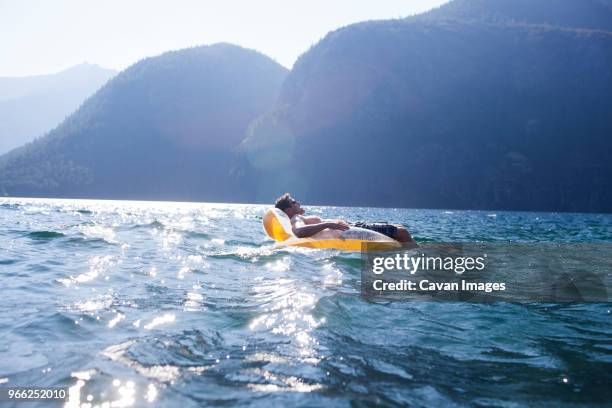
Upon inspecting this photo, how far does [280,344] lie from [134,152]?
185m

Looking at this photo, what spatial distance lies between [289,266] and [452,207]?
104297mm

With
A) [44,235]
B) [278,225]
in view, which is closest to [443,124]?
[278,225]

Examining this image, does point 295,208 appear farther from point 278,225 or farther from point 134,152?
point 134,152

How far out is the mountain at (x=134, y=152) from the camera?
15600 cm

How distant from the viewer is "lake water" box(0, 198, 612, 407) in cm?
347

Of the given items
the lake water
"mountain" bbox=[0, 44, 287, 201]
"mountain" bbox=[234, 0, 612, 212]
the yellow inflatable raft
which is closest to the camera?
the lake water

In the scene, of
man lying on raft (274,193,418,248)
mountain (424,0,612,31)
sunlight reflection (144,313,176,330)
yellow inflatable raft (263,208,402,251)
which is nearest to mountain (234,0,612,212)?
mountain (424,0,612,31)

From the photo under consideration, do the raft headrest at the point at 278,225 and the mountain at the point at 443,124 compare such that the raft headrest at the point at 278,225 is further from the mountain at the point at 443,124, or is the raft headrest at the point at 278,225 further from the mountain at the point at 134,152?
the mountain at the point at 134,152

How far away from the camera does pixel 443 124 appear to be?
118 meters

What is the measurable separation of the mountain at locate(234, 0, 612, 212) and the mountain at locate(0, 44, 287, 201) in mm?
30734

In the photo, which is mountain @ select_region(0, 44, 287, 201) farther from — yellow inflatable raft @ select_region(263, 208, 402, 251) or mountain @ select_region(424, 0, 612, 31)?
yellow inflatable raft @ select_region(263, 208, 402, 251)

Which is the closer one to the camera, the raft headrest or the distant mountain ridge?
the raft headrest

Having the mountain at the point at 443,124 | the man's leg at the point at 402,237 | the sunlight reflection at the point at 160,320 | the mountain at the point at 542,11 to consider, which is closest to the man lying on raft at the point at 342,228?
the man's leg at the point at 402,237

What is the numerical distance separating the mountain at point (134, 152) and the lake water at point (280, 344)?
418 ft
